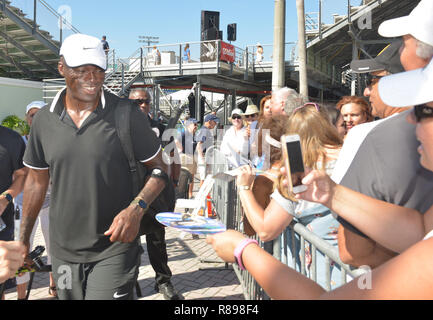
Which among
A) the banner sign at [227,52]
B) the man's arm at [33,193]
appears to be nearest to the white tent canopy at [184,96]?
the banner sign at [227,52]

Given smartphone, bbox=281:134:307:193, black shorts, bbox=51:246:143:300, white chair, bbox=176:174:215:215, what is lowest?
black shorts, bbox=51:246:143:300

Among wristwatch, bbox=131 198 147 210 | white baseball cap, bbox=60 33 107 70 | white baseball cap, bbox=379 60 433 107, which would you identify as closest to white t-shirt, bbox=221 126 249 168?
wristwatch, bbox=131 198 147 210

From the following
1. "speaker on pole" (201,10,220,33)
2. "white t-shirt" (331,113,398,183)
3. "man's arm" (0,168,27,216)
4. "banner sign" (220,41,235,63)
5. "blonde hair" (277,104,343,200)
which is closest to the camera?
"white t-shirt" (331,113,398,183)

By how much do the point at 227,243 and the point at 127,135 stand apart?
113 centimetres

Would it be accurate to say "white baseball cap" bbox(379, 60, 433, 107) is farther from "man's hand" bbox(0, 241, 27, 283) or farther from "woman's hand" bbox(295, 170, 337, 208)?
"man's hand" bbox(0, 241, 27, 283)

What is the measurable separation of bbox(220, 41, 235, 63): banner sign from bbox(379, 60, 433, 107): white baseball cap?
20.9 metres

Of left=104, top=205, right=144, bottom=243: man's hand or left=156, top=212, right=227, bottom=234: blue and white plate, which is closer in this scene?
left=156, top=212, right=227, bottom=234: blue and white plate

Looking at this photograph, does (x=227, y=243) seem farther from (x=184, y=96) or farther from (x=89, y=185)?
(x=184, y=96)

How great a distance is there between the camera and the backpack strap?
91.0 inches

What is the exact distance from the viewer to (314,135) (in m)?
2.28

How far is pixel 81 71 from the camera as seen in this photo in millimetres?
2309
